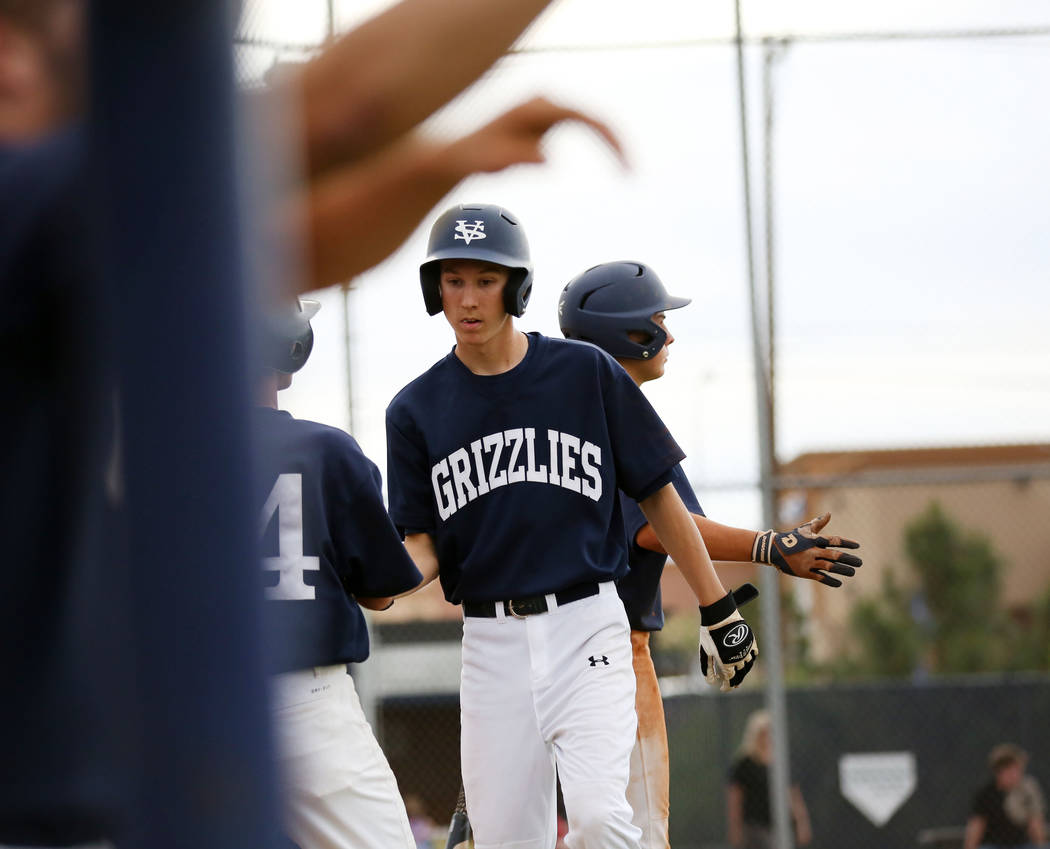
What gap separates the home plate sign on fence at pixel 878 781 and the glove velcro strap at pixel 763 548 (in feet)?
23.0

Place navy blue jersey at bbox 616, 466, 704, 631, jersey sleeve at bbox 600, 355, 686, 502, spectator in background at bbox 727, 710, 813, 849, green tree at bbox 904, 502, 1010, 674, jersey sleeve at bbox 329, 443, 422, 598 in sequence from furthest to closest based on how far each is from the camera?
green tree at bbox 904, 502, 1010, 674
spectator in background at bbox 727, 710, 813, 849
navy blue jersey at bbox 616, 466, 704, 631
jersey sleeve at bbox 600, 355, 686, 502
jersey sleeve at bbox 329, 443, 422, 598

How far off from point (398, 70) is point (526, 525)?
3487mm

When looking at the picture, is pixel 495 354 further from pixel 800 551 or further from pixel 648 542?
pixel 800 551

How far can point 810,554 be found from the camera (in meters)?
4.68

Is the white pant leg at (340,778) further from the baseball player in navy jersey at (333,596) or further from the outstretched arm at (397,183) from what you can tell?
the outstretched arm at (397,183)

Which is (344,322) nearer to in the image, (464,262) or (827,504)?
(464,262)

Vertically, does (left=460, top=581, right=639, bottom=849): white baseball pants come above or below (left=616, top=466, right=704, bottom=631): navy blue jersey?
below

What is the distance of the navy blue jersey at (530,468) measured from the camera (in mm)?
4473

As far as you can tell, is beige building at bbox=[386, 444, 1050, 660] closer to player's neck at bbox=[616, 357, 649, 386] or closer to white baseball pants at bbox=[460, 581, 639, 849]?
player's neck at bbox=[616, 357, 649, 386]

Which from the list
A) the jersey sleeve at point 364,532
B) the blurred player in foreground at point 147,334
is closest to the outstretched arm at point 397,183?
the blurred player in foreground at point 147,334

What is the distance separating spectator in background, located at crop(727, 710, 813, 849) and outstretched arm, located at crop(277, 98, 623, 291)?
995 cm

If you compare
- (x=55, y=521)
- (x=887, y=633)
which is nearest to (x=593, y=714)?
(x=55, y=521)

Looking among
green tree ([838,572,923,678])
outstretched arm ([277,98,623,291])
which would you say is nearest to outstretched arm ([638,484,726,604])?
outstretched arm ([277,98,623,291])

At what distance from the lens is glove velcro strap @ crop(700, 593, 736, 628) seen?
466cm
